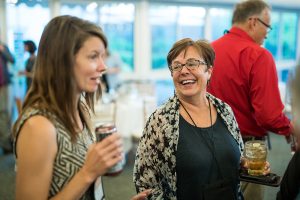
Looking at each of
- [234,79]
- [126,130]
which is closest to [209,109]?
[234,79]

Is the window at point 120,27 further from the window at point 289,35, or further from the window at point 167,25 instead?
the window at point 289,35

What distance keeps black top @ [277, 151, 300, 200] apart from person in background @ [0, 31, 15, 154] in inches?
153

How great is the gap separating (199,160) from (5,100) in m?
3.65

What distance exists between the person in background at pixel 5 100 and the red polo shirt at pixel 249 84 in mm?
3158

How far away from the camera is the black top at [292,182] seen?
3.66 ft

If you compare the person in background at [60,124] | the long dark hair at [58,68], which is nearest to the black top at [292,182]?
the person in background at [60,124]

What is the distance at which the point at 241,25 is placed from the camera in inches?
83.7

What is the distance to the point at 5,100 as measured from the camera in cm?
433

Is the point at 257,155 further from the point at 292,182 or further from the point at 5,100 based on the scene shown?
the point at 5,100

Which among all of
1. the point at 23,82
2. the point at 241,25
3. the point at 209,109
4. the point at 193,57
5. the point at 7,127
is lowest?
the point at 7,127

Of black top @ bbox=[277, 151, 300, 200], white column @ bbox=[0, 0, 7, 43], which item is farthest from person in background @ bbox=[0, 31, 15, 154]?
black top @ bbox=[277, 151, 300, 200]

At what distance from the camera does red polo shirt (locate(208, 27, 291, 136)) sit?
1.87 m

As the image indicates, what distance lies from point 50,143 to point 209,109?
0.93 meters

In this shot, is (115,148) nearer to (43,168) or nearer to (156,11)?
(43,168)
